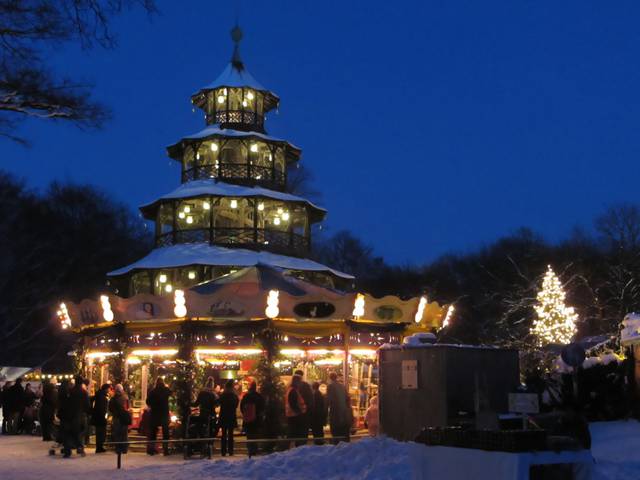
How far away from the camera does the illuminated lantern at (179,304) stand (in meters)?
A: 19.9

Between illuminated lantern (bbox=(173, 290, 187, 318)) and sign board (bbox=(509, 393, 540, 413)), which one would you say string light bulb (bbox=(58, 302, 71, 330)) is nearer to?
illuminated lantern (bbox=(173, 290, 187, 318))

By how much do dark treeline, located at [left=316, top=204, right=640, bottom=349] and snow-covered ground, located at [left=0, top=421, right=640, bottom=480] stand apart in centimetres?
2675

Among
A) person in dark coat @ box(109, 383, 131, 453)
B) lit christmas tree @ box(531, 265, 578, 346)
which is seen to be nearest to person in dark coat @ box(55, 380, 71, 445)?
person in dark coat @ box(109, 383, 131, 453)

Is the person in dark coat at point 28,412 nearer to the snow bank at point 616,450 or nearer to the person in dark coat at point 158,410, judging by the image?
the person in dark coat at point 158,410

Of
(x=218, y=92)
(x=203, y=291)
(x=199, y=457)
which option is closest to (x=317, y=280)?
(x=218, y=92)

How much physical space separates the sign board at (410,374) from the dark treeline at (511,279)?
87.0 ft

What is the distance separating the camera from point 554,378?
2069 centimetres

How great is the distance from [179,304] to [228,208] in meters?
11.8

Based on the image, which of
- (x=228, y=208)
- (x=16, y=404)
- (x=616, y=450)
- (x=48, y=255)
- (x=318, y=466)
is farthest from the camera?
(x=48, y=255)

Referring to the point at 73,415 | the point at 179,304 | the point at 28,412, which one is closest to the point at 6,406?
the point at 28,412

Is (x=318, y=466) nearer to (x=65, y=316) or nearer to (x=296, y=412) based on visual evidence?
(x=296, y=412)

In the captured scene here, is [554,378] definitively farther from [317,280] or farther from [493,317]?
[493,317]

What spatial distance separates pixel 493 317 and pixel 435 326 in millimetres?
34569

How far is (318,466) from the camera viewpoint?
1362 centimetres
